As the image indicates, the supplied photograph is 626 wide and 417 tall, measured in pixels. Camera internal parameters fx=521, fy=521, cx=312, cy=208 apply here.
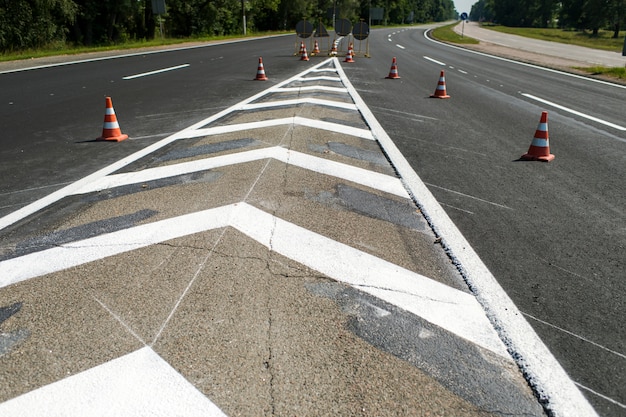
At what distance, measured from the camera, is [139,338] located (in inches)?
114

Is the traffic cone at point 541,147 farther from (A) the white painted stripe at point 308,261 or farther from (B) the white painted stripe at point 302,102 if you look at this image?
(B) the white painted stripe at point 302,102

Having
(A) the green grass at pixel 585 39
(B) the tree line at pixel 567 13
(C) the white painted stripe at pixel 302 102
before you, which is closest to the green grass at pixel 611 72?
(C) the white painted stripe at pixel 302 102

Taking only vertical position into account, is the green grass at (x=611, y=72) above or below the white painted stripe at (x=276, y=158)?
above

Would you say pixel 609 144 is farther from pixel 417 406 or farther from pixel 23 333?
pixel 23 333

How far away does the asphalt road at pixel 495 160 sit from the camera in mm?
3357

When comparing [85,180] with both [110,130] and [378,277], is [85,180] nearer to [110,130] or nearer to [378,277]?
[110,130]

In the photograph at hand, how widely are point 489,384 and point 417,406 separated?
0.43 meters

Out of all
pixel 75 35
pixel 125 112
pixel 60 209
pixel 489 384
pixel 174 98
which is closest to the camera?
pixel 489 384

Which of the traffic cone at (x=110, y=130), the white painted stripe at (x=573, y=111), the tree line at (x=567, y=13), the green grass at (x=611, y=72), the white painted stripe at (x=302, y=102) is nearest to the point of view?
the traffic cone at (x=110, y=130)

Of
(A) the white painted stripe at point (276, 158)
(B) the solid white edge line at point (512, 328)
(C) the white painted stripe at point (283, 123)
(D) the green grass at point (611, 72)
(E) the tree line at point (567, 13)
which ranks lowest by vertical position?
(B) the solid white edge line at point (512, 328)

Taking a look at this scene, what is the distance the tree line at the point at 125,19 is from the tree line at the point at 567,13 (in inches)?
1654

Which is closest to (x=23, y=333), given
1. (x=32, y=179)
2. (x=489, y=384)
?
(x=489, y=384)

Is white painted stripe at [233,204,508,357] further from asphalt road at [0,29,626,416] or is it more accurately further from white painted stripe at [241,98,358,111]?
white painted stripe at [241,98,358,111]

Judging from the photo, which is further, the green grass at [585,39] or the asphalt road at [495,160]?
the green grass at [585,39]
